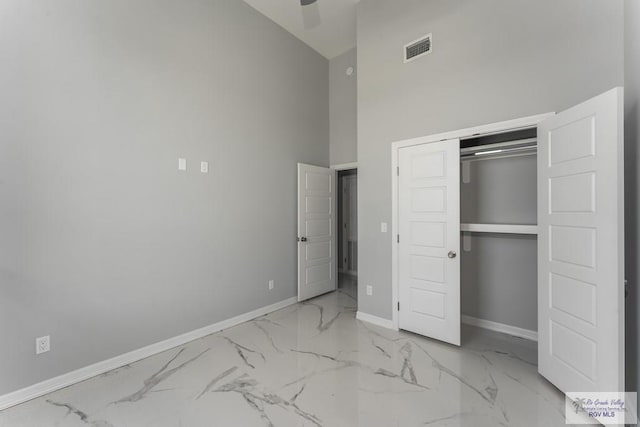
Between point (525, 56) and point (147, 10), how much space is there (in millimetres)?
3568

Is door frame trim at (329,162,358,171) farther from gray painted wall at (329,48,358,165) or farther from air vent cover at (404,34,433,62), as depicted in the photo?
air vent cover at (404,34,433,62)

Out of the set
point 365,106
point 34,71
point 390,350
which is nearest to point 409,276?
point 390,350

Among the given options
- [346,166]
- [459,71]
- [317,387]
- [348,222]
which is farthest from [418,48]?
[348,222]

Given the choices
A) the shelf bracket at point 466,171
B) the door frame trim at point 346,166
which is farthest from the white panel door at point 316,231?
the shelf bracket at point 466,171

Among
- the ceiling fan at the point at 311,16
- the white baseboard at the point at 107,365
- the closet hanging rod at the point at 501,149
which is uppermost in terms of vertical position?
the ceiling fan at the point at 311,16

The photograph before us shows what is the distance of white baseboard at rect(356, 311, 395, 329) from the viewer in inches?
132

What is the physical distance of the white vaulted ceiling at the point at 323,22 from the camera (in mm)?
3637

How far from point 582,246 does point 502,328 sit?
178 cm

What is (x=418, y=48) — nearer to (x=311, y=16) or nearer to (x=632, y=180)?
(x=311, y=16)

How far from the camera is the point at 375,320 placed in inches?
137

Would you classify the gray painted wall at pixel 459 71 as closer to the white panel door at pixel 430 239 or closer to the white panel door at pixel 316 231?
the white panel door at pixel 430 239

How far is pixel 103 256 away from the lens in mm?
2457

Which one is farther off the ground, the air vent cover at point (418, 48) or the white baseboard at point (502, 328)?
the air vent cover at point (418, 48)

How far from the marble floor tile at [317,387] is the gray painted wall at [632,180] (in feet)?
2.08
